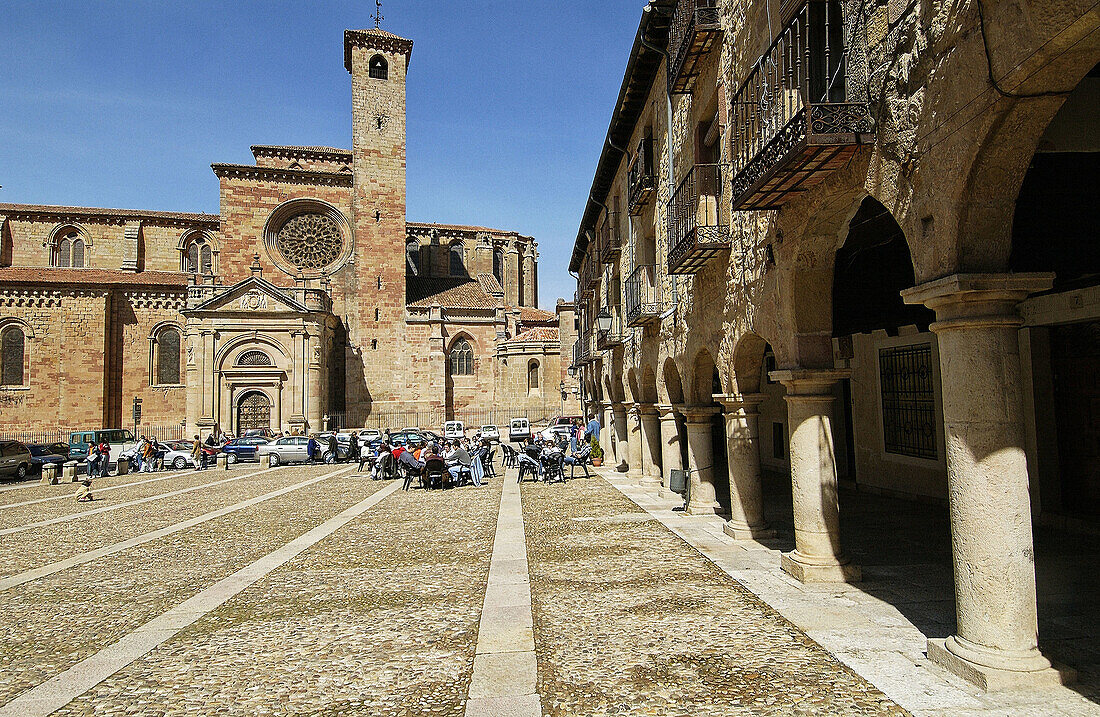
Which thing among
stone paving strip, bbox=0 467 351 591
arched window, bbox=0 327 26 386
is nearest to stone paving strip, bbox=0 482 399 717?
stone paving strip, bbox=0 467 351 591

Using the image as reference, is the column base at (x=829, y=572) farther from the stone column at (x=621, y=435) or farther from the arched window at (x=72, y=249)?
the arched window at (x=72, y=249)

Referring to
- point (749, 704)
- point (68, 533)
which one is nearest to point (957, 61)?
point (749, 704)

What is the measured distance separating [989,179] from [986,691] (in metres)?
2.95

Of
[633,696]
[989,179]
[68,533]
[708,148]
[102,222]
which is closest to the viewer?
[989,179]

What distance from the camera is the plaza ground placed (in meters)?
4.22

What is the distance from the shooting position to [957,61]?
150 inches

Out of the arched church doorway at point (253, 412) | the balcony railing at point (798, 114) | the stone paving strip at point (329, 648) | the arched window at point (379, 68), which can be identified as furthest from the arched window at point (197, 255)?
the balcony railing at point (798, 114)

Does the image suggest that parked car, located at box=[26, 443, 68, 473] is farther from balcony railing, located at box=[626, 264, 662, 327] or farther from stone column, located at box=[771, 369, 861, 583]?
stone column, located at box=[771, 369, 861, 583]

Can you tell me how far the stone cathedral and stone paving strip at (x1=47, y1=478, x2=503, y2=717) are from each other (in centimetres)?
2949

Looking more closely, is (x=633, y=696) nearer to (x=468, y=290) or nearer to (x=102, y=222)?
(x=468, y=290)

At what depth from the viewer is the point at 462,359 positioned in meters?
44.3

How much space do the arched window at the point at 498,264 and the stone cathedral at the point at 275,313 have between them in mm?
5354

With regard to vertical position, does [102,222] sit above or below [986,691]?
above

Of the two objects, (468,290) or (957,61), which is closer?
(957,61)
